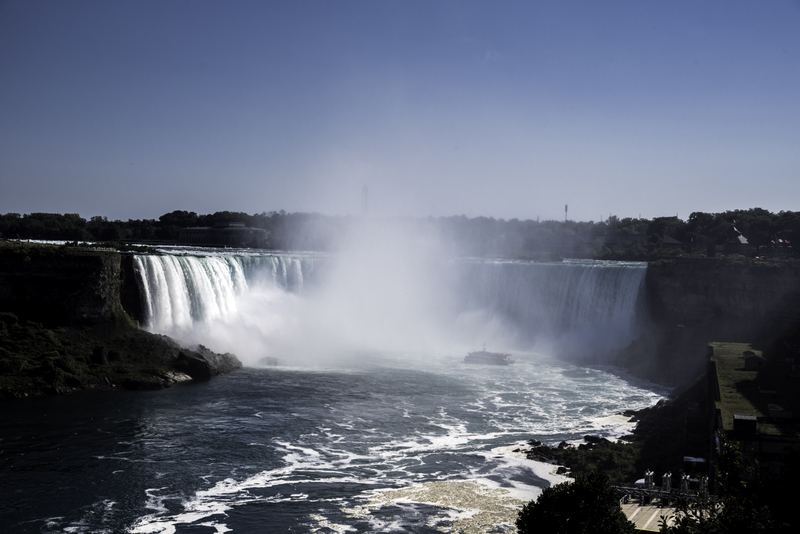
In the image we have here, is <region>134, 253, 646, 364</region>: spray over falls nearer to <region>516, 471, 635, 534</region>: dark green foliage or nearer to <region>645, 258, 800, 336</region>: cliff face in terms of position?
<region>645, 258, 800, 336</region>: cliff face

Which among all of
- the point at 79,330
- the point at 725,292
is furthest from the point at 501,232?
the point at 79,330

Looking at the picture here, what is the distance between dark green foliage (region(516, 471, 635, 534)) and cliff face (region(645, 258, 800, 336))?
101 feet

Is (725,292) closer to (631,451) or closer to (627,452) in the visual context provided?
(631,451)

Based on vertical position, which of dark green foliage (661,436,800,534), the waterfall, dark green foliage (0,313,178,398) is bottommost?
dark green foliage (0,313,178,398)

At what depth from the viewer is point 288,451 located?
24.3 meters

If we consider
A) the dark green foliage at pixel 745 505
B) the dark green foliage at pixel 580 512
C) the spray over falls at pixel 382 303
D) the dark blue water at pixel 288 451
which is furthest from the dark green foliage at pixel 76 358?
the dark green foliage at pixel 745 505

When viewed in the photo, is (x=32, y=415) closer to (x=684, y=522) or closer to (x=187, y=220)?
(x=684, y=522)

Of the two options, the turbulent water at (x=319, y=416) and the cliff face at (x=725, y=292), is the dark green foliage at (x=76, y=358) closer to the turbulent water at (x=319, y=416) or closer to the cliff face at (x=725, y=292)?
the turbulent water at (x=319, y=416)

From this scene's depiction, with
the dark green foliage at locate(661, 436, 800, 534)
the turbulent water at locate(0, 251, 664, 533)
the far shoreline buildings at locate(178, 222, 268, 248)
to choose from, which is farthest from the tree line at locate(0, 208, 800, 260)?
the dark green foliage at locate(661, 436, 800, 534)

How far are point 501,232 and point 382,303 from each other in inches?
2895

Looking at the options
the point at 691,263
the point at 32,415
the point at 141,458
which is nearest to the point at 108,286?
the point at 32,415

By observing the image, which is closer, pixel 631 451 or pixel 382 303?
pixel 631 451

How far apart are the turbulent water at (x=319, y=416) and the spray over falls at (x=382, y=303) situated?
0.62ft

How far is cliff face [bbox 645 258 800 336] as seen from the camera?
40.8m
